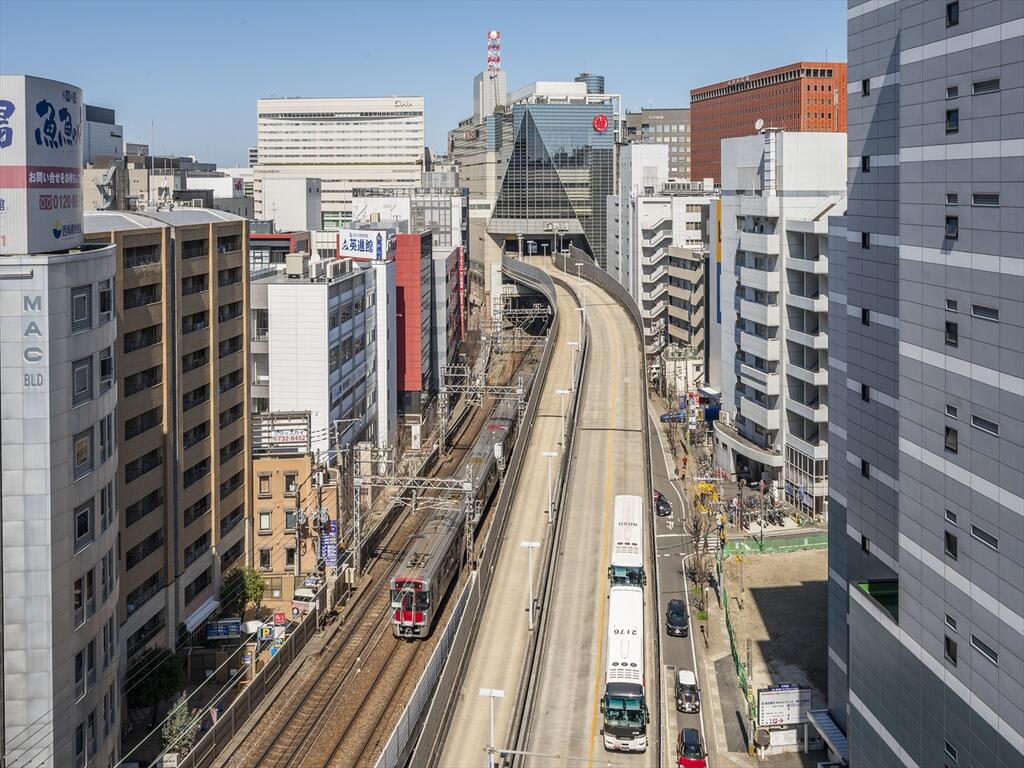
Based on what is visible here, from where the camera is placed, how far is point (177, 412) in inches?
1534

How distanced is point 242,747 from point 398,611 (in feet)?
28.0

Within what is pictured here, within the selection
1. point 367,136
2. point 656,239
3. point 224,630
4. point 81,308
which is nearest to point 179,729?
point 224,630

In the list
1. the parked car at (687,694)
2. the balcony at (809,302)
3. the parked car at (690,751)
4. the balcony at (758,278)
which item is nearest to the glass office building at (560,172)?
the balcony at (758,278)

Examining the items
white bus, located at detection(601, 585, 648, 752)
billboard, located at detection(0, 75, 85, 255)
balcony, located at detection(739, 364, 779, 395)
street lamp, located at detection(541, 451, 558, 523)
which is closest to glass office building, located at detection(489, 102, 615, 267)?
balcony, located at detection(739, 364, 779, 395)

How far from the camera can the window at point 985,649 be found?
796 inches

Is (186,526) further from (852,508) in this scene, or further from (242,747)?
(852,508)

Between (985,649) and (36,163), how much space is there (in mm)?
23429

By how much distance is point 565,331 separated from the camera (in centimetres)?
8200

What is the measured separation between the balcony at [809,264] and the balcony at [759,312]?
7.93ft

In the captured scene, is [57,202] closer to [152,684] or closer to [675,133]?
[152,684]

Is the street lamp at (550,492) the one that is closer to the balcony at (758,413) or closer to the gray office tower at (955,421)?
the balcony at (758,413)

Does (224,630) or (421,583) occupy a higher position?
(421,583)

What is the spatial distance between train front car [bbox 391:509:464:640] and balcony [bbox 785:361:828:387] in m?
21.0

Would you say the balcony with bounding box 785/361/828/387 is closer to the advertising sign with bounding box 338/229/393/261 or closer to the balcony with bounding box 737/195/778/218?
the balcony with bounding box 737/195/778/218
